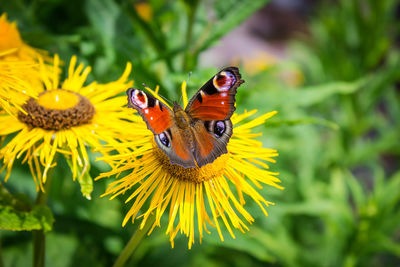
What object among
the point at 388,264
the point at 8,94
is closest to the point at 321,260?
the point at 388,264

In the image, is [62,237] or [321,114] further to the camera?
[321,114]

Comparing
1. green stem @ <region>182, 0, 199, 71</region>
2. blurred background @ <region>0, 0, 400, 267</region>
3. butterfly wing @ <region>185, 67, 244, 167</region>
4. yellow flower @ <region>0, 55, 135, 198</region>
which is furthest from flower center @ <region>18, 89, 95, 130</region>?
green stem @ <region>182, 0, 199, 71</region>

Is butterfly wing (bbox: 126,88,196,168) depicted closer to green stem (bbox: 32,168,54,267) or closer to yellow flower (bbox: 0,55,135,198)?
yellow flower (bbox: 0,55,135,198)

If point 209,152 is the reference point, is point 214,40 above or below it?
above

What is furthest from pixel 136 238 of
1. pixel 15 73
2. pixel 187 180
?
pixel 15 73

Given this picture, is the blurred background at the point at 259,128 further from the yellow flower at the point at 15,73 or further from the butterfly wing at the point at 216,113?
the butterfly wing at the point at 216,113

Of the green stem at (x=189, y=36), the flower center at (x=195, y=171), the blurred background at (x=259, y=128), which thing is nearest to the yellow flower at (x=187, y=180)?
the flower center at (x=195, y=171)

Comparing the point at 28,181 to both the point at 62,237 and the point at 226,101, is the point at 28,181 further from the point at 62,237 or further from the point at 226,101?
the point at 226,101
